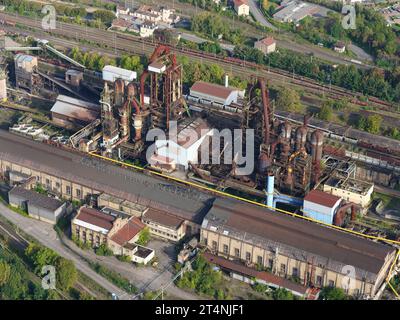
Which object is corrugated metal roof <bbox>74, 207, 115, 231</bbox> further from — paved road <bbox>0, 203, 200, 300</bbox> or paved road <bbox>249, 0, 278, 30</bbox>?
paved road <bbox>249, 0, 278, 30</bbox>

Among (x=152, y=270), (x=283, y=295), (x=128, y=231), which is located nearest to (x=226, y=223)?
(x=152, y=270)

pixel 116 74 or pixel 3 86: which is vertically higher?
pixel 116 74

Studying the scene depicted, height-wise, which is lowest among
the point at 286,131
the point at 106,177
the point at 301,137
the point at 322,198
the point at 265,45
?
the point at 106,177

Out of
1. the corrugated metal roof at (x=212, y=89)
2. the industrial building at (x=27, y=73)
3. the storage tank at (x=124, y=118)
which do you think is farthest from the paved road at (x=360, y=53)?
the industrial building at (x=27, y=73)

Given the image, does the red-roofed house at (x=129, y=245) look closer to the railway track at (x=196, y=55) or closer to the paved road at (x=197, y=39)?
the railway track at (x=196, y=55)

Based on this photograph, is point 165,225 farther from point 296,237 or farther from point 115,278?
point 296,237

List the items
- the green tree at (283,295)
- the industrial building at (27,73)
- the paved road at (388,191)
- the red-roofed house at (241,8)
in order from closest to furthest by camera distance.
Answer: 1. the green tree at (283,295)
2. the paved road at (388,191)
3. the industrial building at (27,73)
4. the red-roofed house at (241,8)
